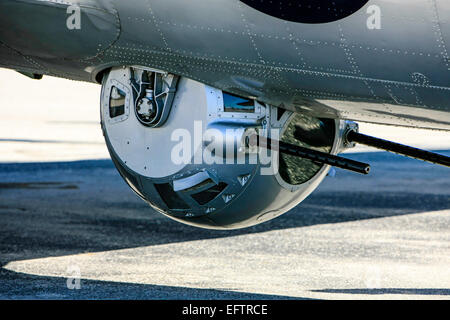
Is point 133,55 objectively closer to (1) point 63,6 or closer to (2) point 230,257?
(1) point 63,6

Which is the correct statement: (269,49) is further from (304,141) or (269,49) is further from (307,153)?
(304,141)

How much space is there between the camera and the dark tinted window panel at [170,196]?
806cm

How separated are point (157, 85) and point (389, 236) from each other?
14.4 feet

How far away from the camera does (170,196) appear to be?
8.11 meters

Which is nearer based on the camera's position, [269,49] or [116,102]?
[269,49]

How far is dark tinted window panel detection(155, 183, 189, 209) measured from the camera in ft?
26.5

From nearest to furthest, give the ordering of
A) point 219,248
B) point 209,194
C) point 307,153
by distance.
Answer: point 307,153
point 209,194
point 219,248

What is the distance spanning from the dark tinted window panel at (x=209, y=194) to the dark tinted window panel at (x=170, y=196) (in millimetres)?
122

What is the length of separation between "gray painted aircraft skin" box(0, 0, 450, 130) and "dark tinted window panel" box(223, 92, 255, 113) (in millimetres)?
74

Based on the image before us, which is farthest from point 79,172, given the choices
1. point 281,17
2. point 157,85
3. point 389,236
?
point 281,17

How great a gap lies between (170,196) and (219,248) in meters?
2.43

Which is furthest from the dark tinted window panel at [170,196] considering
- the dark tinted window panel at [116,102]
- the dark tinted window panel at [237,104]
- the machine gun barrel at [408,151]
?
the machine gun barrel at [408,151]

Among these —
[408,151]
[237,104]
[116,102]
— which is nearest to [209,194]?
[237,104]

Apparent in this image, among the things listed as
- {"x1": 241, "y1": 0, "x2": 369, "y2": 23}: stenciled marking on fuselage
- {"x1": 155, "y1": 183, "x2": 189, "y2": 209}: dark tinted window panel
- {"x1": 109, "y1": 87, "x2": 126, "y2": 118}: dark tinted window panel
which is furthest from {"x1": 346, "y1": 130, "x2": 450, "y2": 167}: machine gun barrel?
{"x1": 109, "y1": 87, "x2": 126, "y2": 118}: dark tinted window panel
